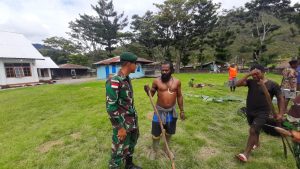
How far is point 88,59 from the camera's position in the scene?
43.1 m

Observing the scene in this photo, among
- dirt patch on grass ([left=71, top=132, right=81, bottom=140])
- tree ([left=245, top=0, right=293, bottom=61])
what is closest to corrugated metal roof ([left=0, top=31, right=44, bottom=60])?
dirt patch on grass ([left=71, top=132, right=81, bottom=140])

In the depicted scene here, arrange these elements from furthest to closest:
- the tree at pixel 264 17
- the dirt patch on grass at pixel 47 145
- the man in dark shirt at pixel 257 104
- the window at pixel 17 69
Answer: the tree at pixel 264 17
the window at pixel 17 69
the dirt patch on grass at pixel 47 145
the man in dark shirt at pixel 257 104

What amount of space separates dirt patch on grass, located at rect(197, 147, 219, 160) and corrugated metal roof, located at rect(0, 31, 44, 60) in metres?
22.2

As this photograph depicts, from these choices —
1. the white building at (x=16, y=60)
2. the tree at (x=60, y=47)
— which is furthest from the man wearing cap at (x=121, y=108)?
the tree at (x=60, y=47)

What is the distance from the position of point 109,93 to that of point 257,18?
1593 inches

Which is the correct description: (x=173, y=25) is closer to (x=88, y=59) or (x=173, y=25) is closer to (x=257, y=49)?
(x=257, y=49)

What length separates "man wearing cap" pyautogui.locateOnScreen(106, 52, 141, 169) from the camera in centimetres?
239

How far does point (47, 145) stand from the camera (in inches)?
168

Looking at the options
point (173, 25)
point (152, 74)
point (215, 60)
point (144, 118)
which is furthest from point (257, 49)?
point (144, 118)

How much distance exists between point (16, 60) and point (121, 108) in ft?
75.9

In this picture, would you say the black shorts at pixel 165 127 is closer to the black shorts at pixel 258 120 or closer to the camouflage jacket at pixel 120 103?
the camouflage jacket at pixel 120 103

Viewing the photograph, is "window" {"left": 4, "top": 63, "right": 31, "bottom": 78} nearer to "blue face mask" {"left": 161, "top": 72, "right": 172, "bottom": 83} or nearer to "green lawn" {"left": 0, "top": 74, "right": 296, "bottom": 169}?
"green lawn" {"left": 0, "top": 74, "right": 296, "bottom": 169}

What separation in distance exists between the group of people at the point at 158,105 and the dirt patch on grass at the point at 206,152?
48 cm

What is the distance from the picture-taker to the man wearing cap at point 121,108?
239cm
